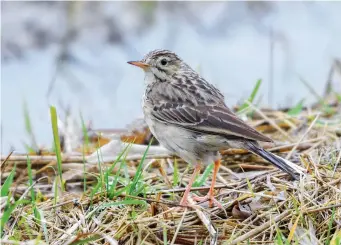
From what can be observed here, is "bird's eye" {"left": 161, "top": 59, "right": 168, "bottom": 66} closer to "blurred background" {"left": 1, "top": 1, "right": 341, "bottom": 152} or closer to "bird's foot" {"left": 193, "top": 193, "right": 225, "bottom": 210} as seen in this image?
"bird's foot" {"left": 193, "top": 193, "right": 225, "bottom": 210}

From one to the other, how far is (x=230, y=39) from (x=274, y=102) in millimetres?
1916

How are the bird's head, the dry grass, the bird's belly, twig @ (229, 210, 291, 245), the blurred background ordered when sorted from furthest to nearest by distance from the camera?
the blurred background < the bird's head < the bird's belly < the dry grass < twig @ (229, 210, 291, 245)

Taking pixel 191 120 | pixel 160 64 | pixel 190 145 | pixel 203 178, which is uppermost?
pixel 160 64

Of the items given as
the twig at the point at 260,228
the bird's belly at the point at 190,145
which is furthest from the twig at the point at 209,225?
the bird's belly at the point at 190,145

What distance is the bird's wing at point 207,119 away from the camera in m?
5.89

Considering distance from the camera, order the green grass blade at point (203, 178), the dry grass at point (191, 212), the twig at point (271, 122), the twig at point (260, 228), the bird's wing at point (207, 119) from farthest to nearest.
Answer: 1. the twig at point (271, 122)
2. the green grass blade at point (203, 178)
3. the bird's wing at point (207, 119)
4. the dry grass at point (191, 212)
5. the twig at point (260, 228)

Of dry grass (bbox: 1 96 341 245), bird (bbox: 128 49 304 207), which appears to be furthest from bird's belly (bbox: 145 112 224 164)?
dry grass (bbox: 1 96 341 245)

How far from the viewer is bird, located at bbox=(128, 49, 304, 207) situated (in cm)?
589

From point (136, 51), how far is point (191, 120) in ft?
16.5

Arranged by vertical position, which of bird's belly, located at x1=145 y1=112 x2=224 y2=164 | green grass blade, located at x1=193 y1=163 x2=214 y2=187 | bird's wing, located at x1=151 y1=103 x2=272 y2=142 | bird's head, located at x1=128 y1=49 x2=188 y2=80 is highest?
bird's head, located at x1=128 y1=49 x2=188 y2=80

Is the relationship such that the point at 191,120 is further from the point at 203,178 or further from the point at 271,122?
the point at 271,122

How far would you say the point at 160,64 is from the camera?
691 cm

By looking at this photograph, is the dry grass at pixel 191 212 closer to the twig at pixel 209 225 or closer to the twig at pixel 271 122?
the twig at pixel 209 225

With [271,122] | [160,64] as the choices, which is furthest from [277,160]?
[271,122]
